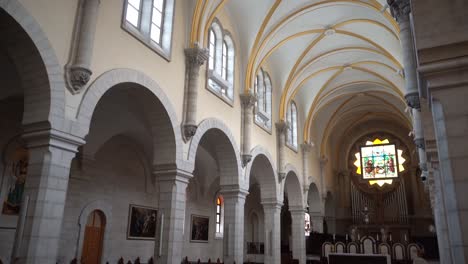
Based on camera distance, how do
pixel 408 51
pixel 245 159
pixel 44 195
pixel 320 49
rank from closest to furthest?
1. pixel 44 195
2. pixel 408 51
3. pixel 245 159
4. pixel 320 49

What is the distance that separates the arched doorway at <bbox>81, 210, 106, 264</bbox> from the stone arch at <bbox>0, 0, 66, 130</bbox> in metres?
7.24

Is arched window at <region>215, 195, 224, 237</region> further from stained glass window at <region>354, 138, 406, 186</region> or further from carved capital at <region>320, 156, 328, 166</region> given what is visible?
stained glass window at <region>354, 138, 406, 186</region>

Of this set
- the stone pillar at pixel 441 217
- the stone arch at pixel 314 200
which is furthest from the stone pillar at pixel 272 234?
the stone arch at pixel 314 200

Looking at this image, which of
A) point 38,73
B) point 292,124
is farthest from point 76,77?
point 292,124

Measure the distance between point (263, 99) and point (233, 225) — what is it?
6.18 m

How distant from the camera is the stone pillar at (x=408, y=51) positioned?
7.62 meters

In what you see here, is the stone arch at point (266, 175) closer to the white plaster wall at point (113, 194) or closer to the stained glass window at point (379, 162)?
the white plaster wall at point (113, 194)

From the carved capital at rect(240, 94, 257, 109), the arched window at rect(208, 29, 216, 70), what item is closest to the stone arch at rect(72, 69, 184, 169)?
the arched window at rect(208, 29, 216, 70)

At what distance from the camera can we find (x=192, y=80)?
10.9 m

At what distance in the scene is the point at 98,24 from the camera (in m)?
8.09

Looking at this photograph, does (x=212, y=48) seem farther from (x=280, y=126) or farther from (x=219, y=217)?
(x=219, y=217)

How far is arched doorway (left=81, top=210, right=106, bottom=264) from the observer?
12891 mm

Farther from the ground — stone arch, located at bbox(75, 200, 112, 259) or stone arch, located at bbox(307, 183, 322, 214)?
stone arch, located at bbox(307, 183, 322, 214)

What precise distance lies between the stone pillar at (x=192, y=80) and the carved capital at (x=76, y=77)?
3548 mm
